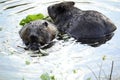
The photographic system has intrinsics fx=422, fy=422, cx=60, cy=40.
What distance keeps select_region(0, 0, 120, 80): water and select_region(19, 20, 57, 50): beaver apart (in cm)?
20

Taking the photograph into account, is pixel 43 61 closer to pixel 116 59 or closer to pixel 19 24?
pixel 116 59

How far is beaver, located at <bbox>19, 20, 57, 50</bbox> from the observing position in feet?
32.0

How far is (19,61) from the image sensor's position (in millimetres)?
8672

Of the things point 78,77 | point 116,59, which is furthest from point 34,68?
point 116,59

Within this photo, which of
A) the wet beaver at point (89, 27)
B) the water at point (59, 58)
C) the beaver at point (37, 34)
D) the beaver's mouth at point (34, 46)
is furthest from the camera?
the wet beaver at point (89, 27)

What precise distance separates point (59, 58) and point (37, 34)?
53.1 inches

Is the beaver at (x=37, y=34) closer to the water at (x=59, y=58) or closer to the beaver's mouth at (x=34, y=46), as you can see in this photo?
the beaver's mouth at (x=34, y=46)

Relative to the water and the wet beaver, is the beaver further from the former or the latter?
the wet beaver

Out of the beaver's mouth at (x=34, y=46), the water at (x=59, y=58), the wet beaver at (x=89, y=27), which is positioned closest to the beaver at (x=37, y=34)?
the beaver's mouth at (x=34, y=46)

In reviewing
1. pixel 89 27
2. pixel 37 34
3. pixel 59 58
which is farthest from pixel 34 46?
pixel 89 27

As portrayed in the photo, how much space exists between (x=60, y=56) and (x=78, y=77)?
1344 mm

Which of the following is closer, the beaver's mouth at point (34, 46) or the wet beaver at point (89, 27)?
the beaver's mouth at point (34, 46)

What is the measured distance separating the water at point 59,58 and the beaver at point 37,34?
0.20 m

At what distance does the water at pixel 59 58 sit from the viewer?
7863mm
